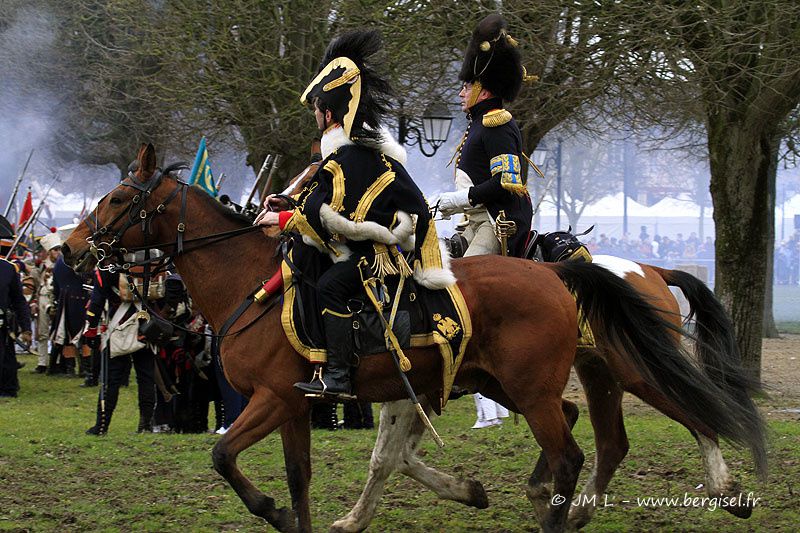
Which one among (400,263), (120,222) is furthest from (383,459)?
(120,222)

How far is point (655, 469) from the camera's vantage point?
9164 mm

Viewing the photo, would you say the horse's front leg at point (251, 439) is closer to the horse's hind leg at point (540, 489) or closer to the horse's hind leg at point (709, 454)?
the horse's hind leg at point (540, 489)

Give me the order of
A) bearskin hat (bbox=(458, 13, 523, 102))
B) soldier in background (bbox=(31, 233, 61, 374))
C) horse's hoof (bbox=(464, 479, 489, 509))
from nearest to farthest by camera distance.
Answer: horse's hoof (bbox=(464, 479, 489, 509)) < bearskin hat (bbox=(458, 13, 523, 102)) < soldier in background (bbox=(31, 233, 61, 374))

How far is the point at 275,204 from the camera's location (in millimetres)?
7090

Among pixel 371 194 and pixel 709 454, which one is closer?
pixel 371 194

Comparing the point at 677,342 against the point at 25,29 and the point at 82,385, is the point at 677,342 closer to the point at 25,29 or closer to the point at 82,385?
the point at 82,385

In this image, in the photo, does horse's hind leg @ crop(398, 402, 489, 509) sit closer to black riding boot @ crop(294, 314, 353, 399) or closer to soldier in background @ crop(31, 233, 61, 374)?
black riding boot @ crop(294, 314, 353, 399)

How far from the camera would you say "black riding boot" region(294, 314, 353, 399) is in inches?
251

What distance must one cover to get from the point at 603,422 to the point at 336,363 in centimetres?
227

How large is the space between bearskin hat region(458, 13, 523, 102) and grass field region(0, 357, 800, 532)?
9.47 feet

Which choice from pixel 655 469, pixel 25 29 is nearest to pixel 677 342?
pixel 655 469

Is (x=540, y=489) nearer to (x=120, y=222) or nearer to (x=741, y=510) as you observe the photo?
(x=741, y=510)

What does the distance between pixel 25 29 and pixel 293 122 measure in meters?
14.7

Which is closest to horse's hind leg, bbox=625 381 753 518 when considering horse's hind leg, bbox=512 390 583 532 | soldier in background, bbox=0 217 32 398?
horse's hind leg, bbox=512 390 583 532
